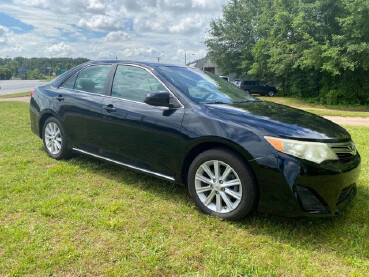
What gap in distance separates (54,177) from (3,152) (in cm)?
176

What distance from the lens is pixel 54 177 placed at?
3.93 meters

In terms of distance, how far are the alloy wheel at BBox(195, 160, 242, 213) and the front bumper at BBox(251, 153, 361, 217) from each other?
26cm

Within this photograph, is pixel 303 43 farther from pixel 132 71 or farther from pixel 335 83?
pixel 132 71

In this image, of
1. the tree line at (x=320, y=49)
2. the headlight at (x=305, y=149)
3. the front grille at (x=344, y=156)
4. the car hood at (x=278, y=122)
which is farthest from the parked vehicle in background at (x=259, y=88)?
the headlight at (x=305, y=149)

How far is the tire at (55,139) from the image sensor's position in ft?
14.6

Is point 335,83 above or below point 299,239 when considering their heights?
above

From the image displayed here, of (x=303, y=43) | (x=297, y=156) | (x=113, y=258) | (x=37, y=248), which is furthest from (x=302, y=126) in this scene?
(x=303, y=43)

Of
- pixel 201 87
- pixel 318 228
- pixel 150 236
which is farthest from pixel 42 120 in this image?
pixel 318 228

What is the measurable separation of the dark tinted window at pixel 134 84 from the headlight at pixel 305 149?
1.45 metres

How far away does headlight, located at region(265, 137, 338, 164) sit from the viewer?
246 centimetres

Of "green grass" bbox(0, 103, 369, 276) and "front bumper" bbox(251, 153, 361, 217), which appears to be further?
"front bumper" bbox(251, 153, 361, 217)

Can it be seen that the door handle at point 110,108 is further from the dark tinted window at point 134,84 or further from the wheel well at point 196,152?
the wheel well at point 196,152

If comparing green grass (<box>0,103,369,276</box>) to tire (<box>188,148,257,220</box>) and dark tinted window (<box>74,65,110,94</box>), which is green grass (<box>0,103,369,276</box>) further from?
dark tinted window (<box>74,65,110,94</box>)

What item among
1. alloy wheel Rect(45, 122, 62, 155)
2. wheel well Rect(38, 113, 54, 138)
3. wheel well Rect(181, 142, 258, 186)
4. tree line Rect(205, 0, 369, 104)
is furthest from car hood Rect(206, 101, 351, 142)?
tree line Rect(205, 0, 369, 104)
